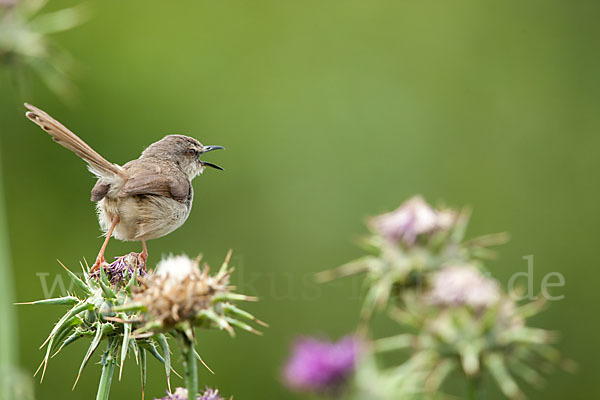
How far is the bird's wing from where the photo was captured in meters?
6.51

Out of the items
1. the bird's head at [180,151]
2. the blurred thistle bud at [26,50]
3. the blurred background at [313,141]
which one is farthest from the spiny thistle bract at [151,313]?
the blurred background at [313,141]

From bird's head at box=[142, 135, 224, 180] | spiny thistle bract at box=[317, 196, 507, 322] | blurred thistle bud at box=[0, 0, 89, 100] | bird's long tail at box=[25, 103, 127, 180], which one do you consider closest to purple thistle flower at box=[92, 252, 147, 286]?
spiny thistle bract at box=[317, 196, 507, 322]

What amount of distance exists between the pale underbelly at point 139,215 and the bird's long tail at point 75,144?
229mm

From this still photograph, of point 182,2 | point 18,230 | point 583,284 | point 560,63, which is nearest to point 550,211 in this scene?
point 583,284

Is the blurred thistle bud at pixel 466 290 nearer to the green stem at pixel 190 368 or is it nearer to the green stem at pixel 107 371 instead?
the green stem at pixel 190 368

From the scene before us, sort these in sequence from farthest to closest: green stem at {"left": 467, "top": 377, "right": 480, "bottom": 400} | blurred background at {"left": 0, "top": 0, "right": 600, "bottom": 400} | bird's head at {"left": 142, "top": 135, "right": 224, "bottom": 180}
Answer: blurred background at {"left": 0, "top": 0, "right": 600, "bottom": 400}, bird's head at {"left": 142, "top": 135, "right": 224, "bottom": 180}, green stem at {"left": 467, "top": 377, "right": 480, "bottom": 400}

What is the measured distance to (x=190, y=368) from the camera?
11.2 feet

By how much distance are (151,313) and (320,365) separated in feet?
3.00

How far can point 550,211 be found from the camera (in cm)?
1355

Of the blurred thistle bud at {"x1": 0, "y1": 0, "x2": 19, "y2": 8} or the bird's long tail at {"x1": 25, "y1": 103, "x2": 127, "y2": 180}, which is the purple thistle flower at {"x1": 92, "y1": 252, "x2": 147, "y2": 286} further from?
the blurred thistle bud at {"x1": 0, "y1": 0, "x2": 19, "y2": 8}

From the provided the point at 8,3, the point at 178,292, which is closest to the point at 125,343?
the point at 178,292

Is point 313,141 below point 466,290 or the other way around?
the other way around

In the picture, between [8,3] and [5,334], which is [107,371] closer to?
[5,334]

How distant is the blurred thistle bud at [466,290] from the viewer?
12.4ft
